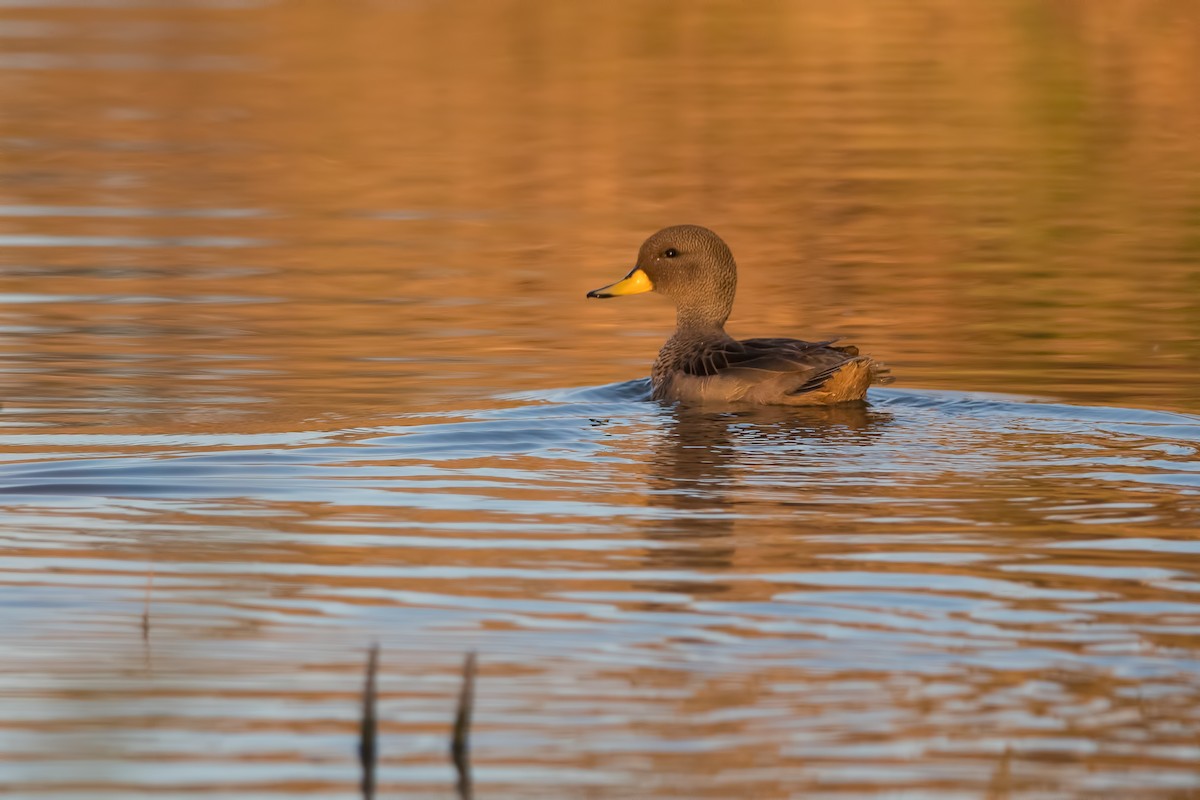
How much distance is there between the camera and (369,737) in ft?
15.7

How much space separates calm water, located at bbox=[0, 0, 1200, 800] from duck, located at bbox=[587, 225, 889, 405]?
20cm

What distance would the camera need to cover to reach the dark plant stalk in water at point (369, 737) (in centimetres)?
454

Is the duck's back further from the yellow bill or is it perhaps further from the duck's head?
the yellow bill

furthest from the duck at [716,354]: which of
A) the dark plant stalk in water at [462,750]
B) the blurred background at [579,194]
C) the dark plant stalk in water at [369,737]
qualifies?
the dark plant stalk in water at [369,737]

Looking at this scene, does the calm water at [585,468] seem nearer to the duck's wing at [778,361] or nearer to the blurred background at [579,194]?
the blurred background at [579,194]

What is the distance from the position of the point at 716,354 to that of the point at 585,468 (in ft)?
7.27

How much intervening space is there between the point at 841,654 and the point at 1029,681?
0.55 meters

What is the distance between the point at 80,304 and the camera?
48.3ft

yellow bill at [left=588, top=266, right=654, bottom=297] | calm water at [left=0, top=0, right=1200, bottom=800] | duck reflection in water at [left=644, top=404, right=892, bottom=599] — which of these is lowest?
duck reflection in water at [left=644, top=404, right=892, bottom=599]

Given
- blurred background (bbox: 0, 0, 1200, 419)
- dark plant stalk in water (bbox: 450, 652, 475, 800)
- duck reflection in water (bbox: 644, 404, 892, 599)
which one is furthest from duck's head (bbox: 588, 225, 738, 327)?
dark plant stalk in water (bbox: 450, 652, 475, 800)

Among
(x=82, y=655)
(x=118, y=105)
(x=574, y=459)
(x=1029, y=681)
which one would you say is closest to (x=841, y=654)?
(x=1029, y=681)

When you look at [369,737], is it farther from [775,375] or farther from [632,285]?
[632,285]

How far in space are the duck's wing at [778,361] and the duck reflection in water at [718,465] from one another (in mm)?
178

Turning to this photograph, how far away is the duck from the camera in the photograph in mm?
10938
